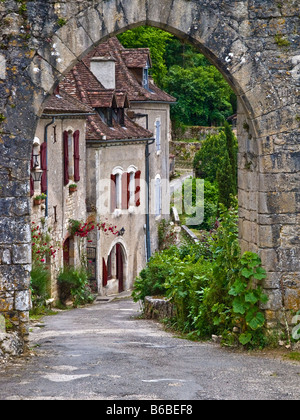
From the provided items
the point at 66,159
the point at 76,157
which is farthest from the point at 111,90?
the point at 66,159

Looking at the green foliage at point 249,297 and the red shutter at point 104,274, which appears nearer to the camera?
the green foliage at point 249,297

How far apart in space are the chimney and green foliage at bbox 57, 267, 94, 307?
716 cm

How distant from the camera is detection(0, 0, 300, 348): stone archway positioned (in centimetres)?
800

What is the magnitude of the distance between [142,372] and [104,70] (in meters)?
19.1


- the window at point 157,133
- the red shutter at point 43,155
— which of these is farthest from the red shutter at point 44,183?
the window at point 157,133

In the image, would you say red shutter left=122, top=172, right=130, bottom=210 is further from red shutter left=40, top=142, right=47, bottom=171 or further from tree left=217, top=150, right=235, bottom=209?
tree left=217, top=150, right=235, bottom=209

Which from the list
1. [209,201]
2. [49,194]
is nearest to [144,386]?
[49,194]

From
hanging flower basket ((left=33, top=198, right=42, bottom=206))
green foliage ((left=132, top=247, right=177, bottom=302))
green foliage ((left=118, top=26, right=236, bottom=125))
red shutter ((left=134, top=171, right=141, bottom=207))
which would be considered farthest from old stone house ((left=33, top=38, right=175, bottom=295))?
green foliage ((left=118, top=26, right=236, bottom=125))

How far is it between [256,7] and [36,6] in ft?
7.37

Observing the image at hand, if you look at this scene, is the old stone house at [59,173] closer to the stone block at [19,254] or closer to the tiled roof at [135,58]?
the tiled roof at [135,58]

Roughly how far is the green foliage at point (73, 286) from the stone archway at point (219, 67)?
1190 centimetres

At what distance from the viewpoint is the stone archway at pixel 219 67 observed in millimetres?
8000

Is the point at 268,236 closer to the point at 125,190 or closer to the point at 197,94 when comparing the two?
the point at 125,190
